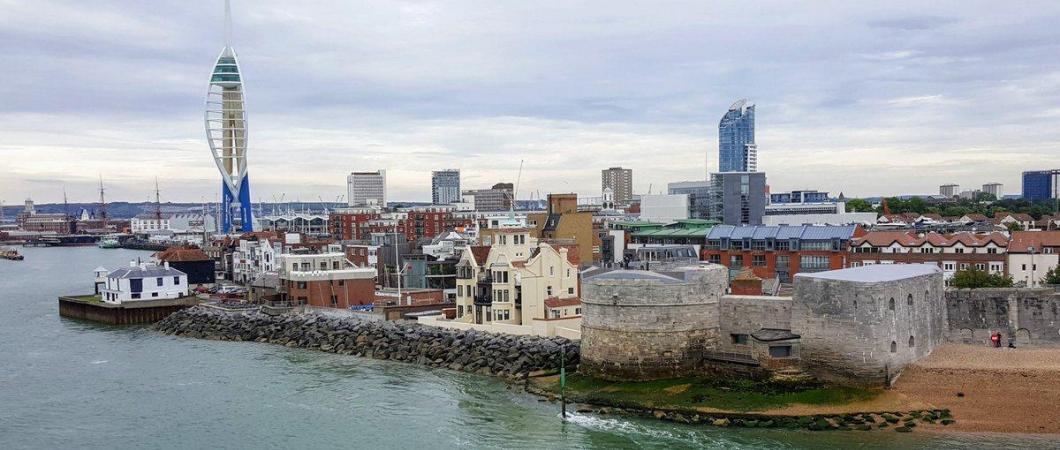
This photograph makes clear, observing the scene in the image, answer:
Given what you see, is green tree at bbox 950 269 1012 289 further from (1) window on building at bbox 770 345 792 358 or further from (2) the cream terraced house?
(1) window on building at bbox 770 345 792 358

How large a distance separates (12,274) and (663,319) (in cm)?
9880

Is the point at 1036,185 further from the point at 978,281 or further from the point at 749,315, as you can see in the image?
the point at 749,315

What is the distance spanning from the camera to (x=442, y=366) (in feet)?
121

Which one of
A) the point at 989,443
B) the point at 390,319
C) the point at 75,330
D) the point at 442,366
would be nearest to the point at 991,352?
the point at 989,443

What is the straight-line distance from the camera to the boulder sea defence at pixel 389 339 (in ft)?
115

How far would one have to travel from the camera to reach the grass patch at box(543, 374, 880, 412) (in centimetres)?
2717

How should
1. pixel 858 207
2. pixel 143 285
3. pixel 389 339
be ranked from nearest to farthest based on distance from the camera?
1. pixel 389 339
2. pixel 143 285
3. pixel 858 207

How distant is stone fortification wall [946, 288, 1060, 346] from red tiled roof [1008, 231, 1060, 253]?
19.9m

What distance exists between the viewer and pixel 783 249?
54812 millimetres

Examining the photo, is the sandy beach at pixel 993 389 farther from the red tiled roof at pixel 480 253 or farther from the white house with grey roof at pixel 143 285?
the white house with grey roof at pixel 143 285

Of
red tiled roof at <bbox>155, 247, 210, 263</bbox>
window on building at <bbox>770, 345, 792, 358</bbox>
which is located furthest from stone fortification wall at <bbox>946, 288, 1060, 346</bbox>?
red tiled roof at <bbox>155, 247, 210, 263</bbox>

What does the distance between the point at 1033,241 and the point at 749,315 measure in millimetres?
28261

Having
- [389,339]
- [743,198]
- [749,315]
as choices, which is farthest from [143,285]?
[743,198]

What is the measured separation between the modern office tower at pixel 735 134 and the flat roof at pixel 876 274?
11001 cm
